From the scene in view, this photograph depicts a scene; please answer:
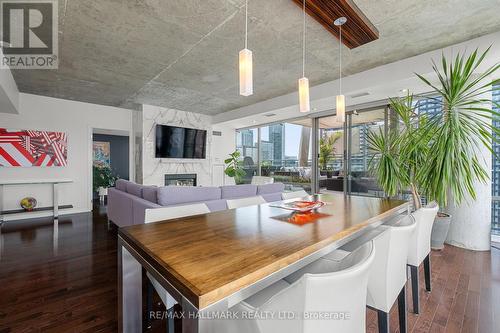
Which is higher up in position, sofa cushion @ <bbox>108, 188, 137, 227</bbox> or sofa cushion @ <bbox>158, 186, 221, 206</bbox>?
sofa cushion @ <bbox>158, 186, 221, 206</bbox>

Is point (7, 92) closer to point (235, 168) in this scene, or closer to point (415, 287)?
point (235, 168)

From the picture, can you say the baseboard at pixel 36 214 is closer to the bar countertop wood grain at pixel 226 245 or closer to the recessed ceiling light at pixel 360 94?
the bar countertop wood grain at pixel 226 245

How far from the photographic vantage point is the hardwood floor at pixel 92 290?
1.67 m

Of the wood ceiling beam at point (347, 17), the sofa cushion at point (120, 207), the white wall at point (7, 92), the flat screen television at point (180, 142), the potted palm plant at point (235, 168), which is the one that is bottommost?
the sofa cushion at point (120, 207)

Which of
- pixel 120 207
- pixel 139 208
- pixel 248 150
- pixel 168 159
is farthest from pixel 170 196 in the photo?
pixel 248 150

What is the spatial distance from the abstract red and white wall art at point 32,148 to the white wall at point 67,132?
0.13m

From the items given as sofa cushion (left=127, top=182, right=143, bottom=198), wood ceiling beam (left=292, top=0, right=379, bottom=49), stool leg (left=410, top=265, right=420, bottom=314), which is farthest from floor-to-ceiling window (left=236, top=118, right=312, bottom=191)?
stool leg (left=410, top=265, right=420, bottom=314)

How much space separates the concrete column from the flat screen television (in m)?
5.75

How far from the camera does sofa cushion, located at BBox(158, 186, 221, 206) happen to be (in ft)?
8.57

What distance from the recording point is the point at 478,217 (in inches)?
121

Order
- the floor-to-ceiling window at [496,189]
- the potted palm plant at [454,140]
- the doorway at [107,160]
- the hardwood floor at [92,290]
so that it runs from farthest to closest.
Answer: the doorway at [107,160] < the floor-to-ceiling window at [496,189] < the potted palm plant at [454,140] < the hardwood floor at [92,290]

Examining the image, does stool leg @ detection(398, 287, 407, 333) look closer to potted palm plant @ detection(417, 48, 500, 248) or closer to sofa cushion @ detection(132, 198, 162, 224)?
potted palm plant @ detection(417, 48, 500, 248)

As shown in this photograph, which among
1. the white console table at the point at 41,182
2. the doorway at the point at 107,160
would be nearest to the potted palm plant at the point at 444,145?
the white console table at the point at 41,182

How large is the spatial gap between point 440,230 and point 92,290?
3.99m
